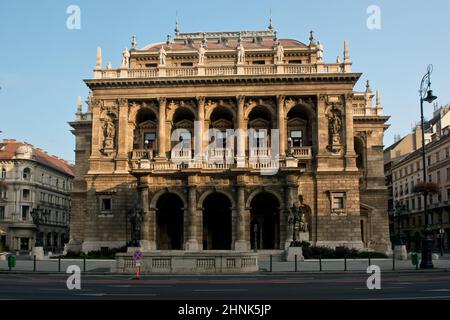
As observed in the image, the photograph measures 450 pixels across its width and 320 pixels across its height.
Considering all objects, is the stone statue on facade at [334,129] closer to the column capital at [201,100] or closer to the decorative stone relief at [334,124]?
the decorative stone relief at [334,124]

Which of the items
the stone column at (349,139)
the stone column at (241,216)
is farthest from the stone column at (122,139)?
the stone column at (349,139)

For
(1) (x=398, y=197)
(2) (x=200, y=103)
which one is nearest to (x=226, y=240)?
(2) (x=200, y=103)

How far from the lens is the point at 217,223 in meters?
47.1

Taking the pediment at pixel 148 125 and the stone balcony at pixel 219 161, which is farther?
the pediment at pixel 148 125

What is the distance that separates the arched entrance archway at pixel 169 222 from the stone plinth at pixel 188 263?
56.7 feet

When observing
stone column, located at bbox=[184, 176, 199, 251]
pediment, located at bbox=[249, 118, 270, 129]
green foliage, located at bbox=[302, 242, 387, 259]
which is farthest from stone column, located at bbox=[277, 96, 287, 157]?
green foliage, located at bbox=[302, 242, 387, 259]

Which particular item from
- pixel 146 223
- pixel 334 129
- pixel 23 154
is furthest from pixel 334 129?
pixel 23 154

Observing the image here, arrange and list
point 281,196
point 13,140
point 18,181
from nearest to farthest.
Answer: point 281,196, point 18,181, point 13,140

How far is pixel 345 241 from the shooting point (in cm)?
4547

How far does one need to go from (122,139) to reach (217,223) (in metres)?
11.8

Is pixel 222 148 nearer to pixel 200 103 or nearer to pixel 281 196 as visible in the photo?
pixel 200 103

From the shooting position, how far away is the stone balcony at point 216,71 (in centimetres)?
4878

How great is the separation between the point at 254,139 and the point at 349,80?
10182mm

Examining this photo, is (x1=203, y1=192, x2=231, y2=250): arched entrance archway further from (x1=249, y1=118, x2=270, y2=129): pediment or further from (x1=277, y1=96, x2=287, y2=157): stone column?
(x1=249, y1=118, x2=270, y2=129): pediment
